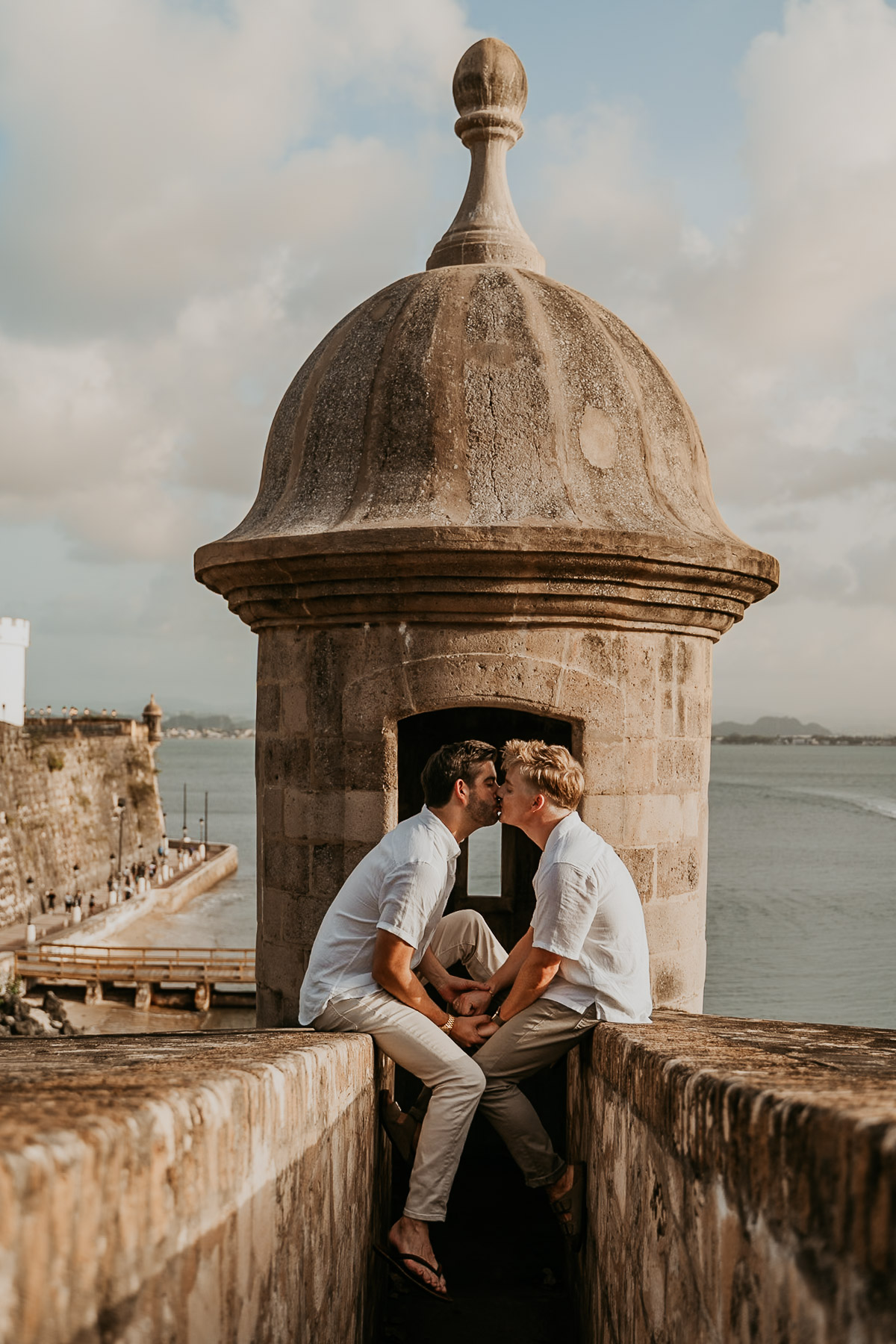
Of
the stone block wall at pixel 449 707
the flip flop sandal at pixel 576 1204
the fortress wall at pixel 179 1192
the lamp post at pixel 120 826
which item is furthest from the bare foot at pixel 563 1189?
the lamp post at pixel 120 826

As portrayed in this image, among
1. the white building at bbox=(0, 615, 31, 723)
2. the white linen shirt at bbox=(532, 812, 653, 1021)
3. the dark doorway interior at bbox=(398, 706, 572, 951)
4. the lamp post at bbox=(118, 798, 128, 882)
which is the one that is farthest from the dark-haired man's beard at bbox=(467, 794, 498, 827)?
the white building at bbox=(0, 615, 31, 723)

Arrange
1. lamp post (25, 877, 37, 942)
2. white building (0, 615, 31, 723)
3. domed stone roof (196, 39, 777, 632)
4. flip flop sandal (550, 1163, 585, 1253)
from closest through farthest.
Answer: flip flop sandal (550, 1163, 585, 1253)
domed stone roof (196, 39, 777, 632)
lamp post (25, 877, 37, 942)
white building (0, 615, 31, 723)

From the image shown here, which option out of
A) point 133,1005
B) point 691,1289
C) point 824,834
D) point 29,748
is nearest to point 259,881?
point 691,1289

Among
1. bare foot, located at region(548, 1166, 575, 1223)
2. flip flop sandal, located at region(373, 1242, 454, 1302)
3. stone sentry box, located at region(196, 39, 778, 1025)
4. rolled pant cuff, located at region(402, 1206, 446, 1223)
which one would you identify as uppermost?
stone sentry box, located at region(196, 39, 778, 1025)

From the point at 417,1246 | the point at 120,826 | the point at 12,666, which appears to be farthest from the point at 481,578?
the point at 12,666

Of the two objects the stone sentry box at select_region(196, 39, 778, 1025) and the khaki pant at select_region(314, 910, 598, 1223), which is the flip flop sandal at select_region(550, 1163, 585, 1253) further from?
the stone sentry box at select_region(196, 39, 778, 1025)

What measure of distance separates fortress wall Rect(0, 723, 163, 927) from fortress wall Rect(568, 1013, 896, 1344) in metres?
24.9

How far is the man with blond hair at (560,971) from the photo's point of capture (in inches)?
109

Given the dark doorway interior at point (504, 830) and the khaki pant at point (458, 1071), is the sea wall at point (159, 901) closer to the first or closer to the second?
the dark doorway interior at point (504, 830)

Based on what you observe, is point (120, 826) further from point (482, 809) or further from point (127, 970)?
point (482, 809)

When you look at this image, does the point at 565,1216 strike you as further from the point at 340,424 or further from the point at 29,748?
the point at 29,748

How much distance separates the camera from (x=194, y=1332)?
1.34m

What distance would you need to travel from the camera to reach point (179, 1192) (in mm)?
1310

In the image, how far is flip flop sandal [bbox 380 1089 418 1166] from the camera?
2955 millimetres
